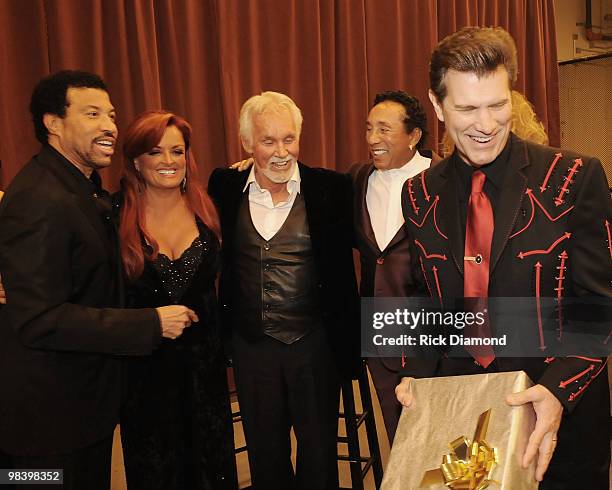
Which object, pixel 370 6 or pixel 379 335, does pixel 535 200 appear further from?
pixel 370 6

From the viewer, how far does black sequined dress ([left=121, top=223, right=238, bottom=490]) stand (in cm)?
226

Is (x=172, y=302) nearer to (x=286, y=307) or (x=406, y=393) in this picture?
(x=286, y=307)

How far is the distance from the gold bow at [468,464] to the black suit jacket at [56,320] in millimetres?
1087

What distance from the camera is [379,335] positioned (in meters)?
2.32

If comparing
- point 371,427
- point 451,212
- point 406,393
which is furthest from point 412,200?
point 371,427

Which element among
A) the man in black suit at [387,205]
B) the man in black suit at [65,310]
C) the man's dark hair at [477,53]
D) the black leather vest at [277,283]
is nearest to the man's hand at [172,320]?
the man in black suit at [65,310]

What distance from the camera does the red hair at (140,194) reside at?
222 cm

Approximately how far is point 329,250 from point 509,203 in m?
1.15

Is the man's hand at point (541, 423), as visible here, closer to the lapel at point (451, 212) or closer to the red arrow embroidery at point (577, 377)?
the red arrow embroidery at point (577, 377)

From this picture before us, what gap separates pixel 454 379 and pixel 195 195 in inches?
60.6

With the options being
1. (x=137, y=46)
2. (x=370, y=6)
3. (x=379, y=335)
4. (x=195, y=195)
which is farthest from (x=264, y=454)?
(x=370, y=6)

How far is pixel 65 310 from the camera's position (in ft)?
5.76

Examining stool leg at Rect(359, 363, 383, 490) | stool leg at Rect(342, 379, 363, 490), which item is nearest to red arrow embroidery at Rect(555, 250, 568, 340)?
stool leg at Rect(342, 379, 363, 490)

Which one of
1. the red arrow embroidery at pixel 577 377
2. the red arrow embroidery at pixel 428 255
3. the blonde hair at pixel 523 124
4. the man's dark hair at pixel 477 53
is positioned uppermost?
the man's dark hair at pixel 477 53
